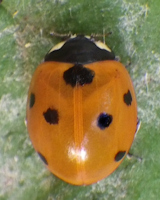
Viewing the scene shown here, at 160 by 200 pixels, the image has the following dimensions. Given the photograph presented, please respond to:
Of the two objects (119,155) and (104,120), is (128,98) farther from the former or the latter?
(119,155)

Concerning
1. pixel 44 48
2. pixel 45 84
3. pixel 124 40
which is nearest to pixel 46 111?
pixel 45 84

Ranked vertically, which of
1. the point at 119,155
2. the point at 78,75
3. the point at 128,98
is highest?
the point at 78,75

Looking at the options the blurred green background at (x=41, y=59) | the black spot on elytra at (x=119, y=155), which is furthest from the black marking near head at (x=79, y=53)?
the black spot on elytra at (x=119, y=155)

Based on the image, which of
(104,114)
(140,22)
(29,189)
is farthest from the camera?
(29,189)

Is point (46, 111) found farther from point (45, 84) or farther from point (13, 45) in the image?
point (13, 45)

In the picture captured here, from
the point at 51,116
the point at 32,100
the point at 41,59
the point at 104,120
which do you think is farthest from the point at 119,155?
the point at 41,59

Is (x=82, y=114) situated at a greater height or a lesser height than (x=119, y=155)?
greater
